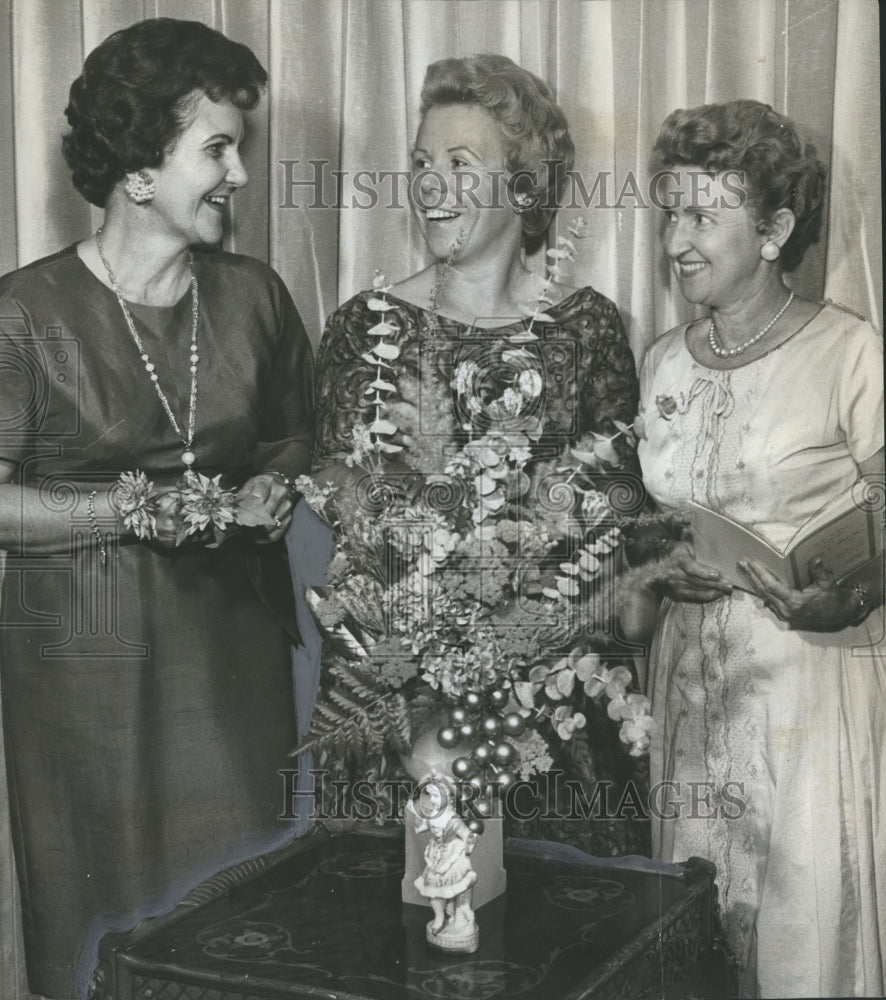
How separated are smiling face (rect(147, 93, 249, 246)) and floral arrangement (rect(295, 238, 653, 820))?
1.17 feet

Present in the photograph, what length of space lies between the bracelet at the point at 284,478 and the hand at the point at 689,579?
2.43 feet

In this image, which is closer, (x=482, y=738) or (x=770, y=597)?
(x=482, y=738)

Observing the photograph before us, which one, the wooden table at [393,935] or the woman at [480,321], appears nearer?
the wooden table at [393,935]

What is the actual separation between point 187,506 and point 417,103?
92cm

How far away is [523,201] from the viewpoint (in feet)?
8.02

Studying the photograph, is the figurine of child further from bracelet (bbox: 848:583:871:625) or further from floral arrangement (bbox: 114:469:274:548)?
bracelet (bbox: 848:583:871:625)

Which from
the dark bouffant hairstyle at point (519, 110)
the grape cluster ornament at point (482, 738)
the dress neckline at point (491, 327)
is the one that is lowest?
→ the grape cluster ornament at point (482, 738)

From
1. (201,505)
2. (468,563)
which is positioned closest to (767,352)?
(468,563)

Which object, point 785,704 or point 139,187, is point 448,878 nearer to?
point 785,704

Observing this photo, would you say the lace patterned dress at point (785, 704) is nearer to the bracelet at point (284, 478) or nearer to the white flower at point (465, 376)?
the white flower at point (465, 376)

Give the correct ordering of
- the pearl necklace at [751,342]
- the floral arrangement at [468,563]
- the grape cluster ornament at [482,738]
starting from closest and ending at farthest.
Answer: the grape cluster ornament at [482,738]
the floral arrangement at [468,563]
the pearl necklace at [751,342]

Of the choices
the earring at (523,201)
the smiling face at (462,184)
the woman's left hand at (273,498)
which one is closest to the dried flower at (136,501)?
the woman's left hand at (273,498)

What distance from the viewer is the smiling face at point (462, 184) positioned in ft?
7.93

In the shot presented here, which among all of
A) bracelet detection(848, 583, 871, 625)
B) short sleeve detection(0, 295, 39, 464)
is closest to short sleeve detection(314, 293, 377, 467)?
short sleeve detection(0, 295, 39, 464)
